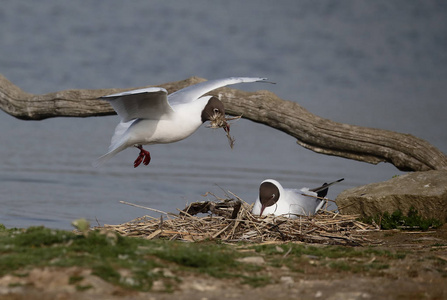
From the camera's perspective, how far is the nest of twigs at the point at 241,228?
6789mm

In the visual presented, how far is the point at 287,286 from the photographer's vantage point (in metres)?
4.62

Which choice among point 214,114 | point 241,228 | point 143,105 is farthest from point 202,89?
point 241,228

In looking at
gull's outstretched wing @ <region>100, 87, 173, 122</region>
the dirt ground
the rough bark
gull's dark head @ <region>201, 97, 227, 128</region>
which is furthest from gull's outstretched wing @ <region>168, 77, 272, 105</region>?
the dirt ground

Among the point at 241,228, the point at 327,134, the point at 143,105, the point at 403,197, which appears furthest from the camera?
the point at 327,134

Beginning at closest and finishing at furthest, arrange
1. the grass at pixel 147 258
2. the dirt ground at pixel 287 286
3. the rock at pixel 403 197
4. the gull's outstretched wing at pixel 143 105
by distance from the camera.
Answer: the dirt ground at pixel 287 286 < the grass at pixel 147 258 < the gull's outstretched wing at pixel 143 105 < the rock at pixel 403 197

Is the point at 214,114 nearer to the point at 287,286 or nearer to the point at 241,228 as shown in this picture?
the point at 241,228

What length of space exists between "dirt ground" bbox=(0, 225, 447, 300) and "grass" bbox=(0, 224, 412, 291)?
0.23 ft

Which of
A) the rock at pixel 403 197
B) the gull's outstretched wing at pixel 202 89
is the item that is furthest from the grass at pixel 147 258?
the gull's outstretched wing at pixel 202 89

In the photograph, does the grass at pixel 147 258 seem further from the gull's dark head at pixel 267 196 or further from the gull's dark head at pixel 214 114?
the gull's dark head at pixel 214 114

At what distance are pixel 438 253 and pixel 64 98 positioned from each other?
7.75m

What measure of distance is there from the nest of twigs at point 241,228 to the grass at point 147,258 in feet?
3.21

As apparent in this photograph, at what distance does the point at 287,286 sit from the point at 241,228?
249cm

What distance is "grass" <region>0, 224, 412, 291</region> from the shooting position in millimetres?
4480

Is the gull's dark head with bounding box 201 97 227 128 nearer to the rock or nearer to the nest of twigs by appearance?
the nest of twigs
